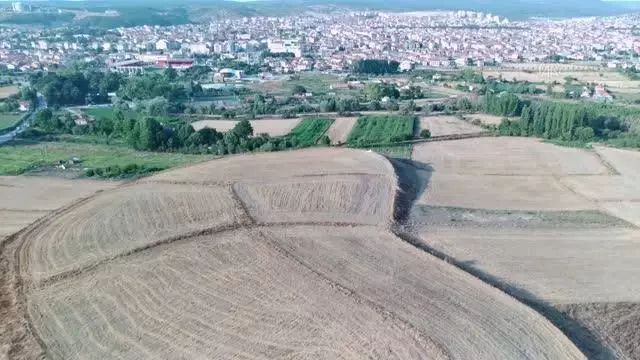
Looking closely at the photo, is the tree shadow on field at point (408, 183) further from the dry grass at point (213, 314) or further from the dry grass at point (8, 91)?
the dry grass at point (8, 91)

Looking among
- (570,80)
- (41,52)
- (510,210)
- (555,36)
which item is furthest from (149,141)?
(555,36)

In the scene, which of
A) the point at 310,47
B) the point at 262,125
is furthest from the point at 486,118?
the point at 310,47

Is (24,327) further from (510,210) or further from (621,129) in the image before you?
(621,129)

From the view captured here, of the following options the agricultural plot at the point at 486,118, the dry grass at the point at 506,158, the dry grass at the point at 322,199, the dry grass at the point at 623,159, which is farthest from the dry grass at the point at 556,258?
the agricultural plot at the point at 486,118

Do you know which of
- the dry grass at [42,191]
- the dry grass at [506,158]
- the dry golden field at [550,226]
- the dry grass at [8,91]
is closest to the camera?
the dry golden field at [550,226]

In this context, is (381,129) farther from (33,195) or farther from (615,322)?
(615,322)
